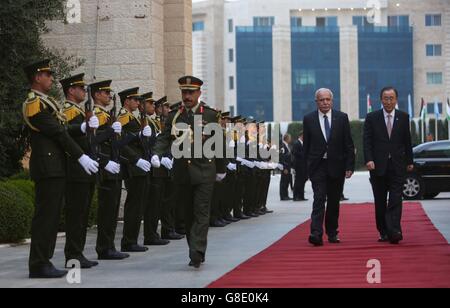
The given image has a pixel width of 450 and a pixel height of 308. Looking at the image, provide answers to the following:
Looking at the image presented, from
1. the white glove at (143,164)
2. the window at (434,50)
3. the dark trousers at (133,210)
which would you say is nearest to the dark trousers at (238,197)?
the dark trousers at (133,210)

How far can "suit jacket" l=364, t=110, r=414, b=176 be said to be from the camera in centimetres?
1484

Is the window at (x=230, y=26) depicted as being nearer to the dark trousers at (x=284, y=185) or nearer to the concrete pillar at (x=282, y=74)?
the concrete pillar at (x=282, y=74)

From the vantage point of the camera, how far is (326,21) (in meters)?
115

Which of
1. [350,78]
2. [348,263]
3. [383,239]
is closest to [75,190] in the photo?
[348,263]

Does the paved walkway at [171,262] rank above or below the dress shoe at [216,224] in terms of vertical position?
above

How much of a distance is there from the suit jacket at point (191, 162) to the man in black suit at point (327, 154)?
2.25 m

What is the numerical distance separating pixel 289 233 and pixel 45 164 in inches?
261

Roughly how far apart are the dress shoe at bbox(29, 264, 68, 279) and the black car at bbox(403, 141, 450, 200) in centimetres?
1752

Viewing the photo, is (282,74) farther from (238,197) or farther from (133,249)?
(133,249)

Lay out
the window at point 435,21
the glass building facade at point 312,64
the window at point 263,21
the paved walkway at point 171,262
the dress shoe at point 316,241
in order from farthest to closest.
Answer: the window at point 263,21 < the window at point 435,21 < the glass building facade at point 312,64 < the dress shoe at point 316,241 < the paved walkway at point 171,262

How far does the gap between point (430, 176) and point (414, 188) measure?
0.48m

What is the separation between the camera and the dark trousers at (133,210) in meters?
14.5

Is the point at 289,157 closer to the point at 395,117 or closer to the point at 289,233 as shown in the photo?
the point at 289,233

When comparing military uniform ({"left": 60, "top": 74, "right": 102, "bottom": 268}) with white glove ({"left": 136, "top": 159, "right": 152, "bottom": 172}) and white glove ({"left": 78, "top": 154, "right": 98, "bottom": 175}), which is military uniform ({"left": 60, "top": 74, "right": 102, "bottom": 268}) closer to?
white glove ({"left": 78, "top": 154, "right": 98, "bottom": 175})
